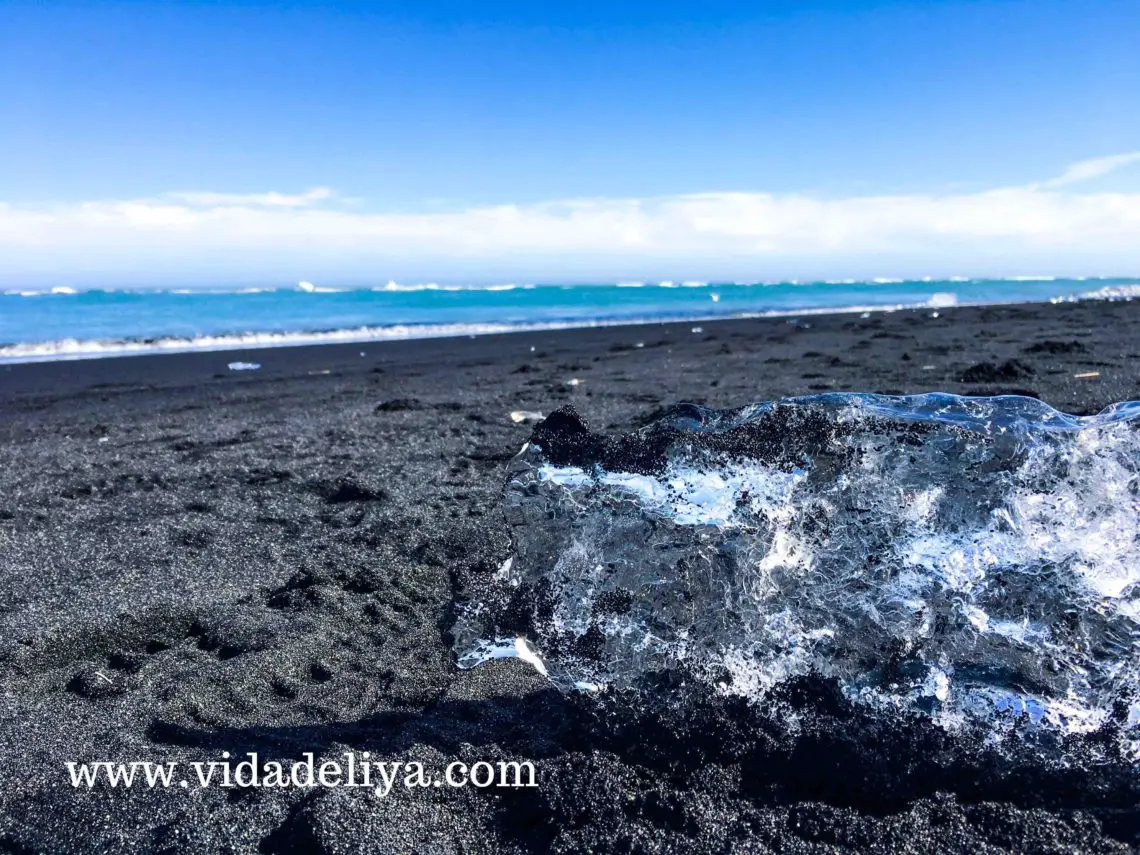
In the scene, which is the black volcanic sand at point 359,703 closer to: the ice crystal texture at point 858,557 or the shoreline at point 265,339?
the ice crystal texture at point 858,557

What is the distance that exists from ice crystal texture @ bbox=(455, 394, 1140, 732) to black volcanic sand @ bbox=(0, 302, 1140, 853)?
0.15 meters

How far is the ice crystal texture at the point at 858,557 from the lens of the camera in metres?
2.08

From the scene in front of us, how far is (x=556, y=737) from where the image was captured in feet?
7.07

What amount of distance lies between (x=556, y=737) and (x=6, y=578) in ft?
8.13

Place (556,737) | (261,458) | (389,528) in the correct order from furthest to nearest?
1. (261,458)
2. (389,528)
3. (556,737)

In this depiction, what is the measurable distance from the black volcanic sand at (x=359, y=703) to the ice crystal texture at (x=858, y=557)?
0.15 metres

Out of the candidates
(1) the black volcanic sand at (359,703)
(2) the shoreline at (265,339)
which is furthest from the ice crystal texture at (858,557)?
(2) the shoreline at (265,339)

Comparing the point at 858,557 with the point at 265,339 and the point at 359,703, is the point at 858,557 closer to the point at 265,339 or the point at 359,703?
the point at 359,703

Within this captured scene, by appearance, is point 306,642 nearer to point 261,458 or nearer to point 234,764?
point 234,764

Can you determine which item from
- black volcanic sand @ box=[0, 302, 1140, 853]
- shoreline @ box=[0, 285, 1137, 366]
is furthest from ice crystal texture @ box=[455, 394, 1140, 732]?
shoreline @ box=[0, 285, 1137, 366]

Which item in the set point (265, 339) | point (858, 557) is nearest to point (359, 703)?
point (858, 557)

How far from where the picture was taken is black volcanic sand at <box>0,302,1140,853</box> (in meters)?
1.80

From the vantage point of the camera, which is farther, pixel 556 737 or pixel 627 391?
pixel 627 391

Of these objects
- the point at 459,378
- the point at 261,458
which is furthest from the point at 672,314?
the point at 261,458
